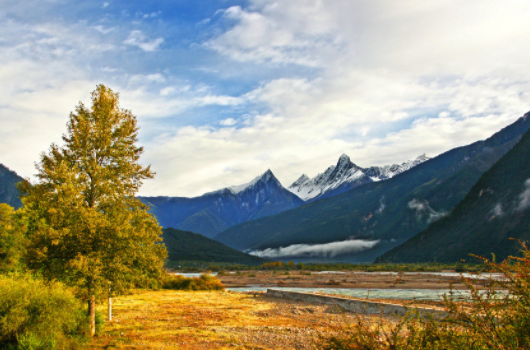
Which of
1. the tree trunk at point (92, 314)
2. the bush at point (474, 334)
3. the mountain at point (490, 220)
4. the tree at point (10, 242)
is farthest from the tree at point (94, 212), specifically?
the mountain at point (490, 220)

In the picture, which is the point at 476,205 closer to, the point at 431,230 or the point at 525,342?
the point at 431,230

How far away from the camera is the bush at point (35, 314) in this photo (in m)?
13.7

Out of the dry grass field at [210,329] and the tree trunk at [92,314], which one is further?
the tree trunk at [92,314]

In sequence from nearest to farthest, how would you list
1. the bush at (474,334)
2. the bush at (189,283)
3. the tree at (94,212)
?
the bush at (474,334)
the tree at (94,212)
the bush at (189,283)

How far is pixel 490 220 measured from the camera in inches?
6083

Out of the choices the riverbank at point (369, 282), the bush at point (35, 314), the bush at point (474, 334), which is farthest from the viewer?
the riverbank at point (369, 282)

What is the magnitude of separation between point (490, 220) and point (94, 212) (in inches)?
6882

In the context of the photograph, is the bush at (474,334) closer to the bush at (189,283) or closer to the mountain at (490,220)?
the bush at (189,283)

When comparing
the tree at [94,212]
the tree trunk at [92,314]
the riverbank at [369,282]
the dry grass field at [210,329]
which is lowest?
the riverbank at [369,282]

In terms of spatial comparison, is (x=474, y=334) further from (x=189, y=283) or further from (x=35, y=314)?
(x=189, y=283)

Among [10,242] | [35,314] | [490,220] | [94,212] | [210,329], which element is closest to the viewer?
[35,314]

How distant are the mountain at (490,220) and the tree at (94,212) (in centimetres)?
14427

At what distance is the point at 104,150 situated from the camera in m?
19.3

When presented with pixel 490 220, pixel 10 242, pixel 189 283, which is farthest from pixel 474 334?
pixel 490 220
